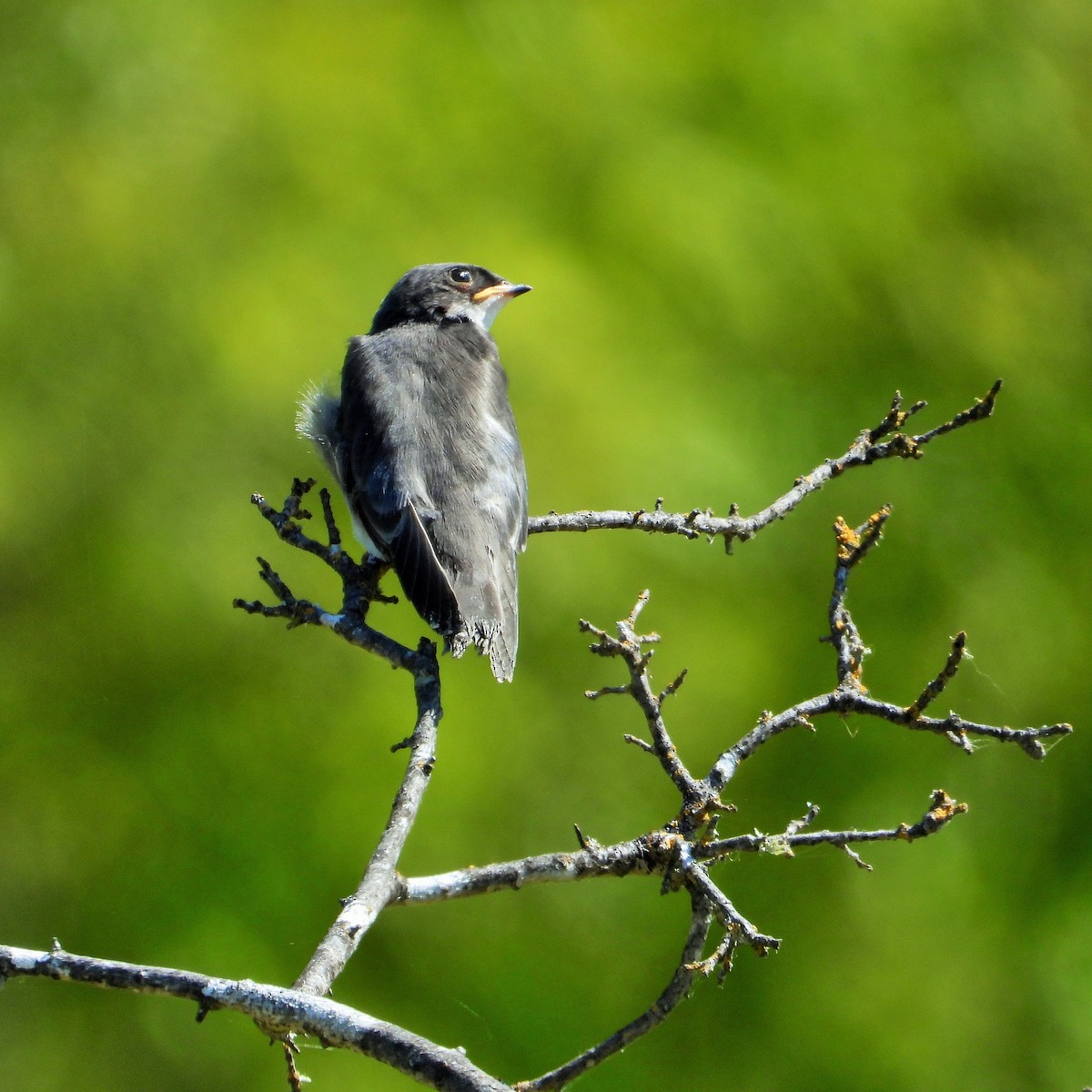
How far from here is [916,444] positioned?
3.71m

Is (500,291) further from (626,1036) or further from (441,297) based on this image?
(626,1036)

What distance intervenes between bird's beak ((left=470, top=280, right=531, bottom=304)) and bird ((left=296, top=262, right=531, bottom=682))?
0.05m

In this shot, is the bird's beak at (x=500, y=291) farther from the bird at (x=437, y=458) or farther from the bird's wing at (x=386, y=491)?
the bird's wing at (x=386, y=491)

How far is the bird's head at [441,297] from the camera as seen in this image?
4.79 m

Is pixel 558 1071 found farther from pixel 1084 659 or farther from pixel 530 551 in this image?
pixel 1084 659

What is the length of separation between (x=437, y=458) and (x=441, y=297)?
1046 mm

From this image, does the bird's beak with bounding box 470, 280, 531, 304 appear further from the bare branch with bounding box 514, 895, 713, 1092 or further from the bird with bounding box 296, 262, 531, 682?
the bare branch with bounding box 514, 895, 713, 1092

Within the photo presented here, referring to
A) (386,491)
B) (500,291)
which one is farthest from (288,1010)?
(500,291)

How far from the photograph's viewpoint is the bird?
3574 mm

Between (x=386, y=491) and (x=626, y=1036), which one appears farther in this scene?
(x=386, y=491)

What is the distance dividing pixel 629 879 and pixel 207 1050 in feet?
6.07

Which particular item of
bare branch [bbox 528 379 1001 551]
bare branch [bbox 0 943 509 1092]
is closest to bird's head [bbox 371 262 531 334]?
bare branch [bbox 528 379 1001 551]

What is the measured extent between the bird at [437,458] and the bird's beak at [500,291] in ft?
0.18

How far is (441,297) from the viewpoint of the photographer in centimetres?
480
